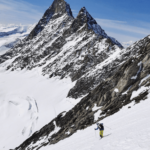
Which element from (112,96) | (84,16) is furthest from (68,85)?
(84,16)

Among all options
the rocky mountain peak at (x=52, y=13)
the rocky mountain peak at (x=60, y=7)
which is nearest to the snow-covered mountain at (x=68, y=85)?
the rocky mountain peak at (x=60, y=7)

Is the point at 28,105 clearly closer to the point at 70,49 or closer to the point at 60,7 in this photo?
the point at 70,49

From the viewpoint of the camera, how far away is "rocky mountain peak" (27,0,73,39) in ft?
439

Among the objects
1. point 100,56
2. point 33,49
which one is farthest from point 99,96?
point 33,49

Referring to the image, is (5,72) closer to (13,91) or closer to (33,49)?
(33,49)

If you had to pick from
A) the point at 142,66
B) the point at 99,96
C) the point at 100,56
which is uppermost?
the point at 100,56

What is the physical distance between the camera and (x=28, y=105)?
5400 cm

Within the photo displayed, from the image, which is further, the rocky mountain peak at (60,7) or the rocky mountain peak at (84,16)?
the rocky mountain peak at (60,7)

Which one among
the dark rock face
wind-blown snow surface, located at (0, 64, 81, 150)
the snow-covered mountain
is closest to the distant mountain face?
the snow-covered mountain

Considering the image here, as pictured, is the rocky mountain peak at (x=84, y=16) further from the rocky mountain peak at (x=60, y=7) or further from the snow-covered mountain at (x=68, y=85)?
the rocky mountain peak at (x=60, y=7)

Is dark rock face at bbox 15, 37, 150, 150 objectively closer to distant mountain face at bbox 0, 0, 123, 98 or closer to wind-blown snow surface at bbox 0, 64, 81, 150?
wind-blown snow surface at bbox 0, 64, 81, 150

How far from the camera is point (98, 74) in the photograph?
54.7 m

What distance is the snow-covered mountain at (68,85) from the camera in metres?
26.0

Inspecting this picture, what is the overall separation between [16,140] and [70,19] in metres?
105
